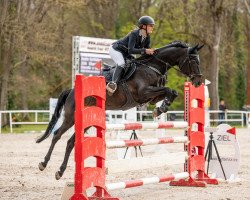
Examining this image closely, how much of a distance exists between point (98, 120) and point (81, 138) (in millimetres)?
610

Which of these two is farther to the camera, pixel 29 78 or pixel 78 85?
pixel 29 78

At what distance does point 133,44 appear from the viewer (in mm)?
10891

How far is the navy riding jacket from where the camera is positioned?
35.7ft

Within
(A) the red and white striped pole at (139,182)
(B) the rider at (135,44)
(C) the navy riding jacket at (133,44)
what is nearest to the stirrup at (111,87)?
(B) the rider at (135,44)

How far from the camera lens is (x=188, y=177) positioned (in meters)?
11.6

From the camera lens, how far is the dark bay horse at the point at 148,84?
35.4ft

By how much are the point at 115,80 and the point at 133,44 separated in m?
0.62

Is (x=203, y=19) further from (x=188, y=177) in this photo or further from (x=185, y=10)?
(x=188, y=177)

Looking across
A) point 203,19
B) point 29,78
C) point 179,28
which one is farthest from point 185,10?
point 29,78

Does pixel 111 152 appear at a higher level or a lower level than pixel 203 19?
lower

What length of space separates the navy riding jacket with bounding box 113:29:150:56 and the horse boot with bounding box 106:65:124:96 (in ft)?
0.99

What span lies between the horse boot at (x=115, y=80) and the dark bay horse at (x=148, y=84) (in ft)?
0.41

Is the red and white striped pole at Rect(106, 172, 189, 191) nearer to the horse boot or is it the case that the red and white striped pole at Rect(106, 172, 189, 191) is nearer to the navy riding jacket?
the horse boot

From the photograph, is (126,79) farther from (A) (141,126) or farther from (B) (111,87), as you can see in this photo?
(A) (141,126)
